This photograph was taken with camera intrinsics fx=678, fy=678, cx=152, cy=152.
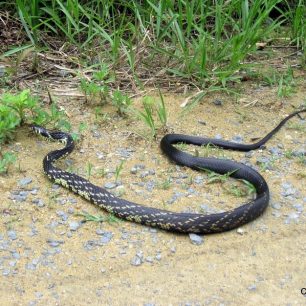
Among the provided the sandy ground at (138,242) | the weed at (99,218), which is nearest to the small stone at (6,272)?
the sandy ground at (138,242)

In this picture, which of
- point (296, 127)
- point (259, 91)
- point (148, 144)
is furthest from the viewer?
point (259, 91)

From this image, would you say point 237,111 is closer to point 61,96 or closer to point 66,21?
point 61,96

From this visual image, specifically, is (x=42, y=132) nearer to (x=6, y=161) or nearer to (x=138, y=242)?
(x=6, y=161)

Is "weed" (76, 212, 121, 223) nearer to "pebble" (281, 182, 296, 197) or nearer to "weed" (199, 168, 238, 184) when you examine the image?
"weed" (199, 168, 238, 184)

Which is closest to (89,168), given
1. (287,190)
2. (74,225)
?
(74,225)

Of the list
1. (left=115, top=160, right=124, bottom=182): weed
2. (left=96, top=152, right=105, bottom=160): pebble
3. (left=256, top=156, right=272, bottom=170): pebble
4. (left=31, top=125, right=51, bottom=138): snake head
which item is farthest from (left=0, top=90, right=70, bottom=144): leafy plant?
(left=256, top=156, right=272, bottom=170): pebble

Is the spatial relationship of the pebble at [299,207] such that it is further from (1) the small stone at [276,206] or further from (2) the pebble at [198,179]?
(2) the pebble at [198,179]

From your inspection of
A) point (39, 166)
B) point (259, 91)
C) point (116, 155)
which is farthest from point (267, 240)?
point (259, 91)
